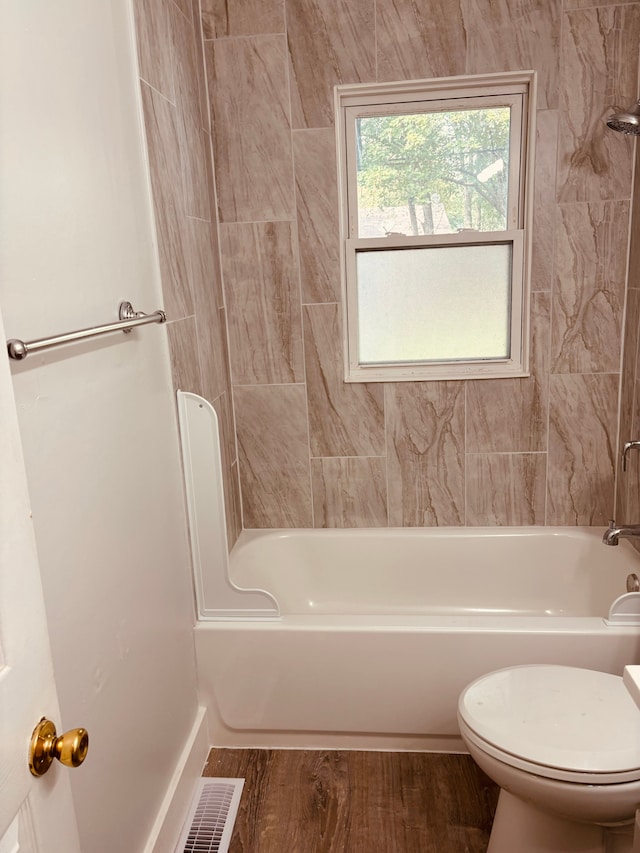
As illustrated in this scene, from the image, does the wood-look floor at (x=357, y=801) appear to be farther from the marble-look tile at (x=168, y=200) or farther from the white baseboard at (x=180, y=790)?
the marble-look tile at (x=168, y=200)

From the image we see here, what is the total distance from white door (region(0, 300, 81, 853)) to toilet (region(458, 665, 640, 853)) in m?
1.04

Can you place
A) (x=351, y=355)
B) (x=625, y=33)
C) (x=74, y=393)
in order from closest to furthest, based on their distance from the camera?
(x=74, y=393) < (x=625, y=33) < (x=351, y=355)

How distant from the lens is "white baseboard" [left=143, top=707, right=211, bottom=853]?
174 centimetres

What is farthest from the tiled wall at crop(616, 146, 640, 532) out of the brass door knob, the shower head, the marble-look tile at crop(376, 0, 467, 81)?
the brass door knob

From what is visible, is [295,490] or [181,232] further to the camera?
[295,490]

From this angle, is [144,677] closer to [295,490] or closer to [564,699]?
[564,699]

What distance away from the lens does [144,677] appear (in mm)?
1708

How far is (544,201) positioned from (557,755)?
6.00 ft

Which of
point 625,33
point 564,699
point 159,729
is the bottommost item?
point 159,729

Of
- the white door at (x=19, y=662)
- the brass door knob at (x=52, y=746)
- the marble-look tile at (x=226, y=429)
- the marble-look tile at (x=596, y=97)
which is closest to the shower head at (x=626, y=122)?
the marble-look tile at (x=596, y=97)

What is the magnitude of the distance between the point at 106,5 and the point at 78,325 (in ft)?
2.55

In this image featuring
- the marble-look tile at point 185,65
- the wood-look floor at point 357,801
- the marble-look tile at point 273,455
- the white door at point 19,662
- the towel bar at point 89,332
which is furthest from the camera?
the marble-look tile at point 273,455

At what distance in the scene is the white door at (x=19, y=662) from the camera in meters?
0.70

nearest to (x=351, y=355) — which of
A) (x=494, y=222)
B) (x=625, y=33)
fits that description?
(x=494, y=222)
